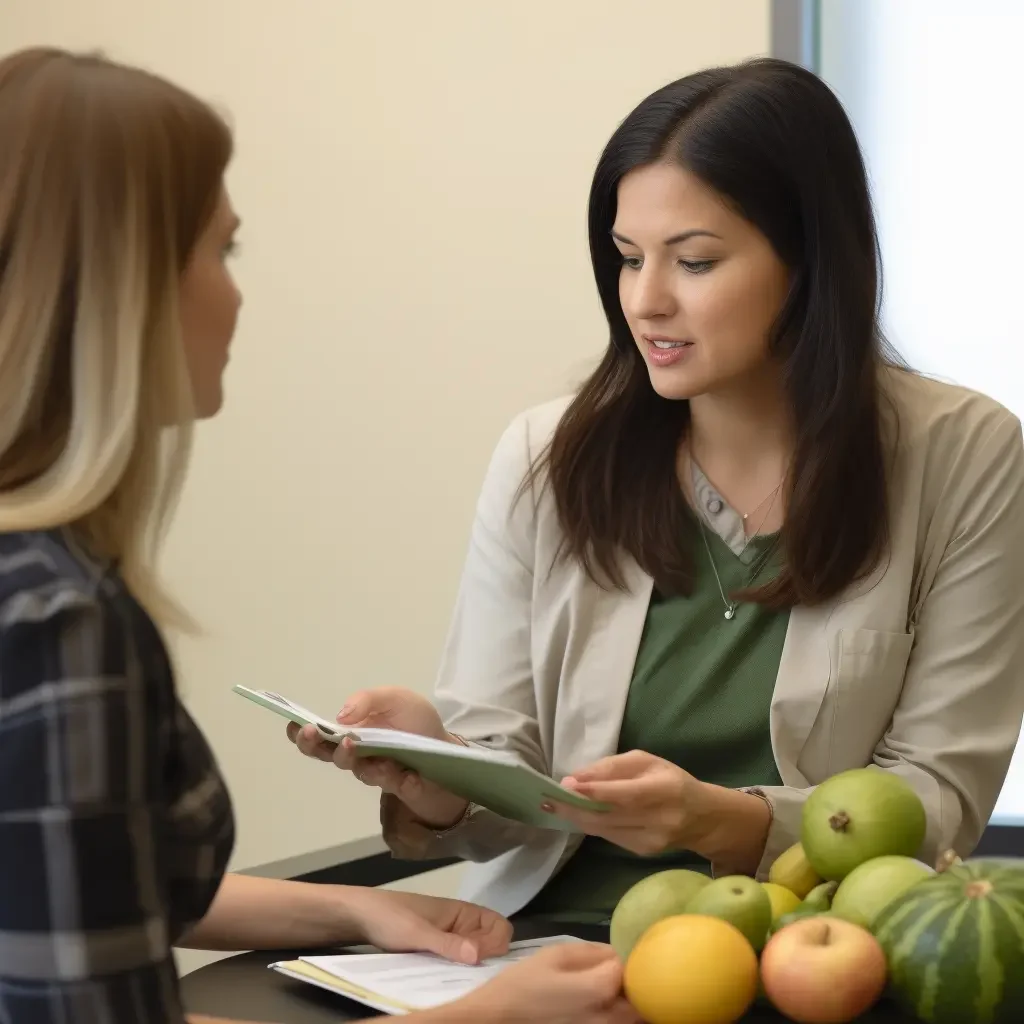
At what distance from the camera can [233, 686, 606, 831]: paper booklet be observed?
1130 millimetres

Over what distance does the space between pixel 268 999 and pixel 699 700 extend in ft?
2.08

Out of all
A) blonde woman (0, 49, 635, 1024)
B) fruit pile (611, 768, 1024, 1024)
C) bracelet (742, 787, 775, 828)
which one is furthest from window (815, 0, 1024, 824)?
blonde woman (0, 49, 635, 1024)

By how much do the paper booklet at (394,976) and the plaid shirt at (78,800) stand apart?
28cm

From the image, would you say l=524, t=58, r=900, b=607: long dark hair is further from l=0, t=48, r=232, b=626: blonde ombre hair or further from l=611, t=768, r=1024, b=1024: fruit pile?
l=0, t=48, r=232, b=626: blonde ombre hair

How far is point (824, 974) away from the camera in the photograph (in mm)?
1007

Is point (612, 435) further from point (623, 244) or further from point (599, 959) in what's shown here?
point (599, 959)

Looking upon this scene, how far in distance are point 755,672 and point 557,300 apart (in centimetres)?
114

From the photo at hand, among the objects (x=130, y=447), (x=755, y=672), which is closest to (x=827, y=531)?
(x=755, y=672)

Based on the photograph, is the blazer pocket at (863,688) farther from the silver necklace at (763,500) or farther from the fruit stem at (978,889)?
the fruit stem at (978,889)

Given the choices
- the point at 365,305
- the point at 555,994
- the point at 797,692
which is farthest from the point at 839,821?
the point at 365,305

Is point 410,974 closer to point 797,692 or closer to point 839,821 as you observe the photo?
point 839,821

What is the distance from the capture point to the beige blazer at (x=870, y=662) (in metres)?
1.60

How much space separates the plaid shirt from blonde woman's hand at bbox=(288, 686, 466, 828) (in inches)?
21.1

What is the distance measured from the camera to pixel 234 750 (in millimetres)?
2979
